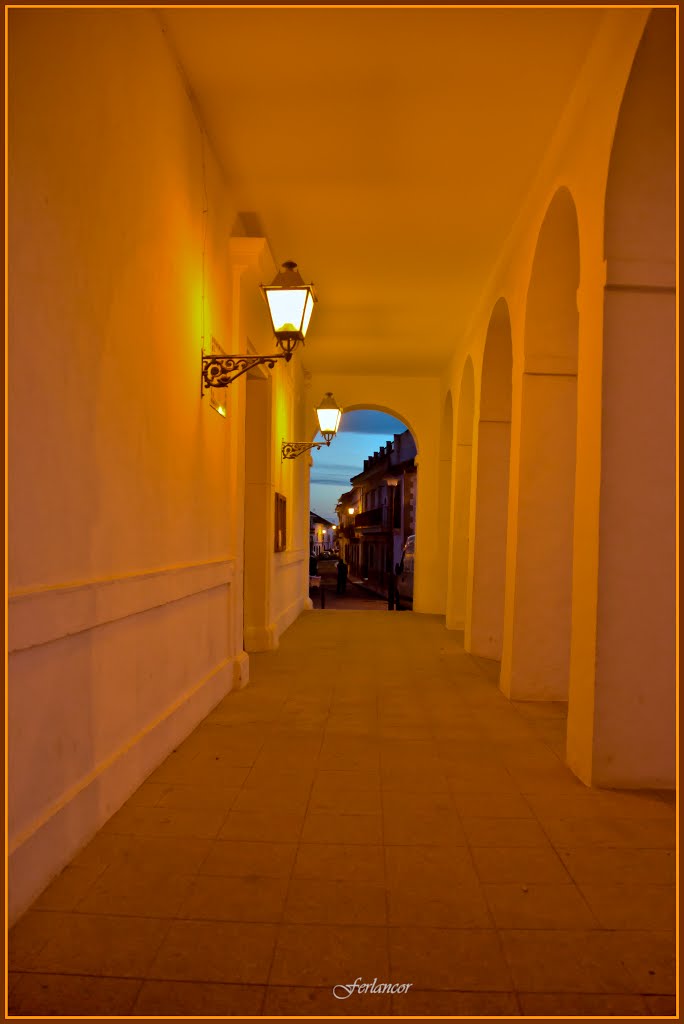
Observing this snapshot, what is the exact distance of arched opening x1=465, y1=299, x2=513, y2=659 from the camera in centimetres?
853

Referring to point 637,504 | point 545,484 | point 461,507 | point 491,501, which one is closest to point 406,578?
point 461,507

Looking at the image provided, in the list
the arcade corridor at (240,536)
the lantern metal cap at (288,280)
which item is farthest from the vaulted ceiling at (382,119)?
the lantern metal cap at (288,280)

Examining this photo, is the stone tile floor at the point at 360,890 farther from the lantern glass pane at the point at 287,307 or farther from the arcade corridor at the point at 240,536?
the lantern glass pane at the point at 287,307

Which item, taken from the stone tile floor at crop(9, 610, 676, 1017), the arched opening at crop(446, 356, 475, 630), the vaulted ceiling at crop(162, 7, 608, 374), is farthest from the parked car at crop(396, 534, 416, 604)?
the stone tile floor at crop(9, 610, 676, 1017)

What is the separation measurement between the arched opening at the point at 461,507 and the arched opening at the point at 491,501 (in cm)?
192

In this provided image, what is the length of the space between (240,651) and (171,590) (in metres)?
2.36

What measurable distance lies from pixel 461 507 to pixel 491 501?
2.37m

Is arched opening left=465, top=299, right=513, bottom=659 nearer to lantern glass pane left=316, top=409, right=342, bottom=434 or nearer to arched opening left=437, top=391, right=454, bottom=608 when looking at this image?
lantern glass pane left=316, top=409, right=342, bottom=434

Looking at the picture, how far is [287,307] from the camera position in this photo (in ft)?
15.9

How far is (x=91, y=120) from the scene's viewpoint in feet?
10.3

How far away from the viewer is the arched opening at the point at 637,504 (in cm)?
403

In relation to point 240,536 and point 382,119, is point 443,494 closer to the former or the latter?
point 240,536

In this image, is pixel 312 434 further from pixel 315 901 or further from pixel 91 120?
pixel 315 901

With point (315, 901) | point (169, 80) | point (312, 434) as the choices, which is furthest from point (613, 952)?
point (312, 434)
